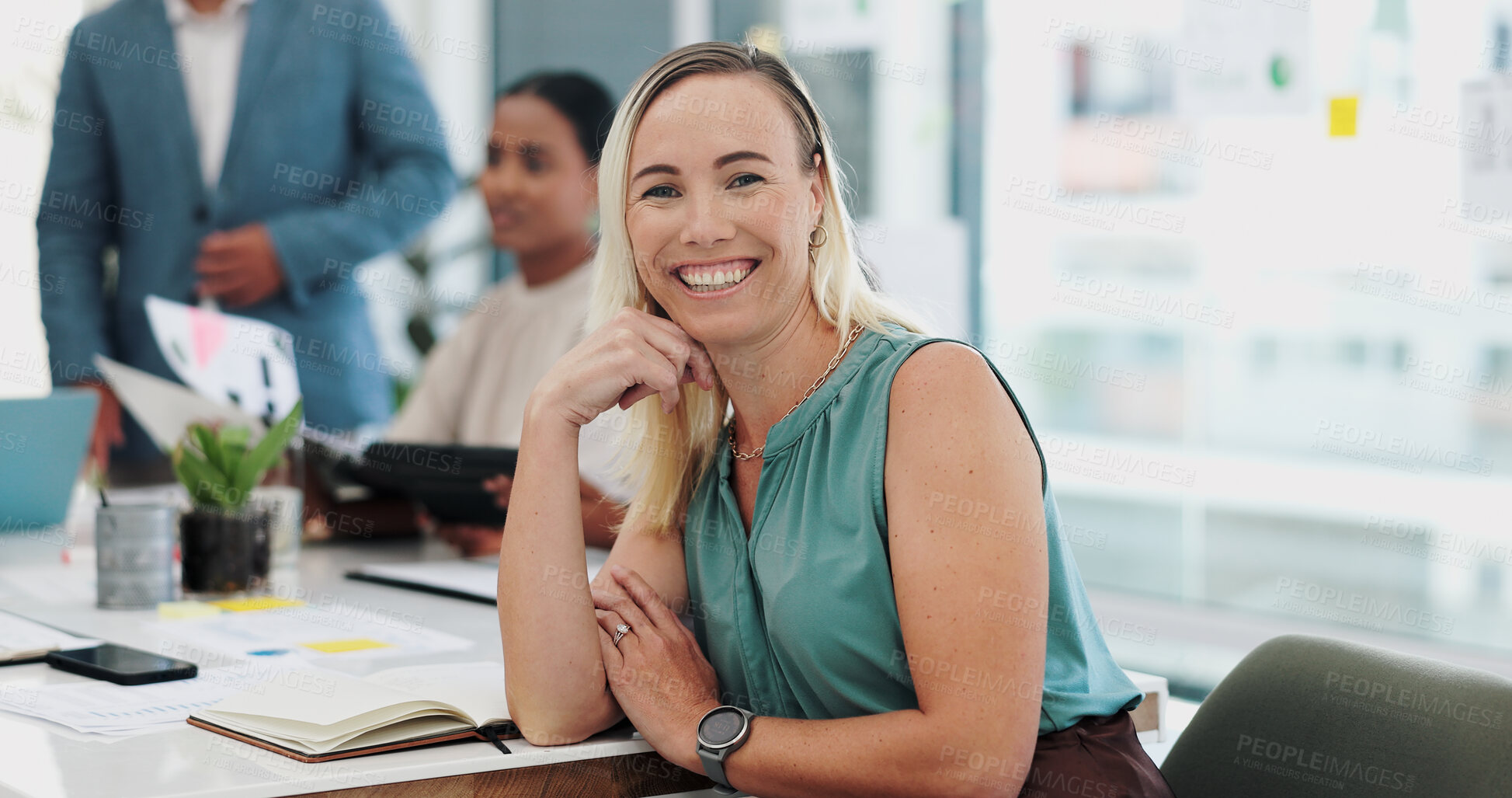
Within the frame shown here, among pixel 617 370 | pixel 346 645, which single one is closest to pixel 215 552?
pixel 346 645

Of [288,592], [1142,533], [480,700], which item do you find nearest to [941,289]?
[1142,533]

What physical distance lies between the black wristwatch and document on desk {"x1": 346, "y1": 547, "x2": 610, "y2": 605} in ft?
1.94

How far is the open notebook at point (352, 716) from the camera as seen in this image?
1143 mm

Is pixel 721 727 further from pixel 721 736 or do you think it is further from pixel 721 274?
pixel 721 274

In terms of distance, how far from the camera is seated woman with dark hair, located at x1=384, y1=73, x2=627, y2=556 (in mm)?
2754

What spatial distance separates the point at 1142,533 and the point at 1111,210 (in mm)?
853

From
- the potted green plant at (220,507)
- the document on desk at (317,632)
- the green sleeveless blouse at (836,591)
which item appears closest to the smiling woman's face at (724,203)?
the green sleeveless blouse at (836,591)

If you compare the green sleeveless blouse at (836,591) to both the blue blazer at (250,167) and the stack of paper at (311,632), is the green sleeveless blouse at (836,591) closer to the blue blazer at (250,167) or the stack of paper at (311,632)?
the stack of paper at (311,632)

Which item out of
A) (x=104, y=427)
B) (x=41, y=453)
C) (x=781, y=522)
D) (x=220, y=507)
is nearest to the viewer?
(x=781, y=522)

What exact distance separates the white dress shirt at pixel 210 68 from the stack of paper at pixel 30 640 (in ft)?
6.60

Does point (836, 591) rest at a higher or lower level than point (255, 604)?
higher

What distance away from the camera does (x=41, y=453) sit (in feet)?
7.61

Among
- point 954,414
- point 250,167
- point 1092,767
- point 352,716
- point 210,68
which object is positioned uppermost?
point 210,68

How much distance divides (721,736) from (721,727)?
0.01m
